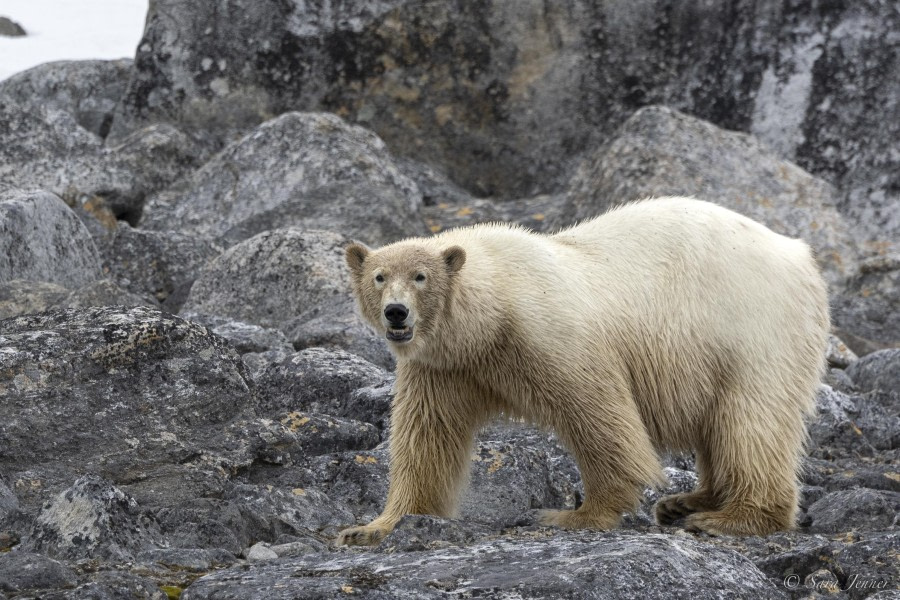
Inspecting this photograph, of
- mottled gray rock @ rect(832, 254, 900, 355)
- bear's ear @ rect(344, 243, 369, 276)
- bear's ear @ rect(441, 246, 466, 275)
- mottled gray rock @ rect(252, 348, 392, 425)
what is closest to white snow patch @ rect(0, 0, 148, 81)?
mottled gray rock @ rect(832, 254, 900, 355)

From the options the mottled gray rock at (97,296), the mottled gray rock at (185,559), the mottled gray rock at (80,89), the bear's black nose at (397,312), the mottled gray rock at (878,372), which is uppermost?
the mottled gray rock at (80,89)

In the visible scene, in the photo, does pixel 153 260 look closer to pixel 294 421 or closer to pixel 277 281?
pixel 277 281

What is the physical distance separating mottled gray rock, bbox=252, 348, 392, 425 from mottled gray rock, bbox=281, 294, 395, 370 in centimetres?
63

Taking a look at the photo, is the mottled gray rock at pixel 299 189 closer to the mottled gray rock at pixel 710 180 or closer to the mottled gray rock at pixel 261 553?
the mottled gray rock at pixel 710 180

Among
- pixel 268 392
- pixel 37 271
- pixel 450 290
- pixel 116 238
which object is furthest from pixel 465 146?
pixel 450 290

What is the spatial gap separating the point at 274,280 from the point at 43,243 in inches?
82.7

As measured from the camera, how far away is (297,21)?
14.8m

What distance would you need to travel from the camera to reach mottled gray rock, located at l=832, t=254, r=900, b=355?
40.5ft

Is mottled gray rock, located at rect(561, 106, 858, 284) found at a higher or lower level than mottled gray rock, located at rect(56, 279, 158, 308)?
higher

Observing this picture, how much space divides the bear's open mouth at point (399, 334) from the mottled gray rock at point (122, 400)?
135 centimetres

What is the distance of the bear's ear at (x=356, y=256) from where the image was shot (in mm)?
6750

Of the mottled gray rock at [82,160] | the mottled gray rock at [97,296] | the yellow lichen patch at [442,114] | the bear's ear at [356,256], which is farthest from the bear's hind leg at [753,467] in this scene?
the mottled gray rock at [82,160]

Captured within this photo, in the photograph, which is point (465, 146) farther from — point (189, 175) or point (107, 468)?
point (107, 468)

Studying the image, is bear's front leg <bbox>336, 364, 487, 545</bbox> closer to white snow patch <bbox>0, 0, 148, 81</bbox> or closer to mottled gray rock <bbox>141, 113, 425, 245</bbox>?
mottled gray rock <bbox>141, 113, 425, 245</bbox>
